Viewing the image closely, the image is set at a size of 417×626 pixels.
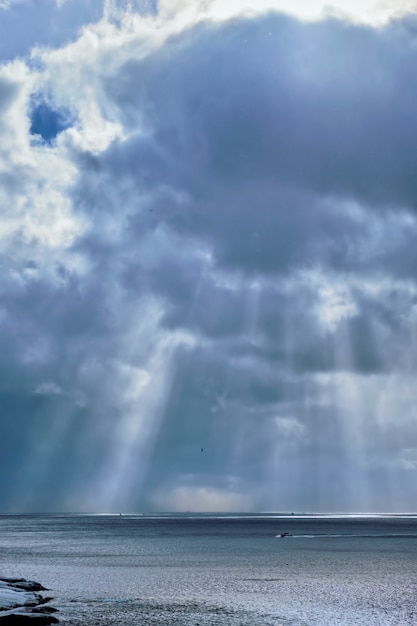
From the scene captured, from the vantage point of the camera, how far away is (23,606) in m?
55.2

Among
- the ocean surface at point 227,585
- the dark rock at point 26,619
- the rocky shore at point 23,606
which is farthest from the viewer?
the ocean surface at point 227,585

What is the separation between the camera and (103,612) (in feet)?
191

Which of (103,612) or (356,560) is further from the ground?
(356,560)

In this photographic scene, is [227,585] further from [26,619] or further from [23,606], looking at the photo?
[26,619]

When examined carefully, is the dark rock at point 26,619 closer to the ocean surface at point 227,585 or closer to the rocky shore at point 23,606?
the rocky shore at point 23,606

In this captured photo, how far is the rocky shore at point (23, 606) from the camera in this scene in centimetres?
4969

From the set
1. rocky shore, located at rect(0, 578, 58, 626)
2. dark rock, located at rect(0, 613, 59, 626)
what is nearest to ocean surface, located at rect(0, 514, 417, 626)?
rocky shore, located at rect(0, 578, 58, 626)

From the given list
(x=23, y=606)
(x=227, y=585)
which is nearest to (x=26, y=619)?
(x=23, y=606)

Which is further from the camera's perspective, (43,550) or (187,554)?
(43,550)

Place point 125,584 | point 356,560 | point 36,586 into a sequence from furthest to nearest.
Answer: point 356,560, point 125,584, point 36,586

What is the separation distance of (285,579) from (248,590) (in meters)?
12.4

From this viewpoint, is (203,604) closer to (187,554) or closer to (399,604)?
(399,604)

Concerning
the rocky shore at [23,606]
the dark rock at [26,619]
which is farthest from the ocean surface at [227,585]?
the dark rock at [26,619]

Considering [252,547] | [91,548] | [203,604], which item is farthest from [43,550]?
[203,604]
